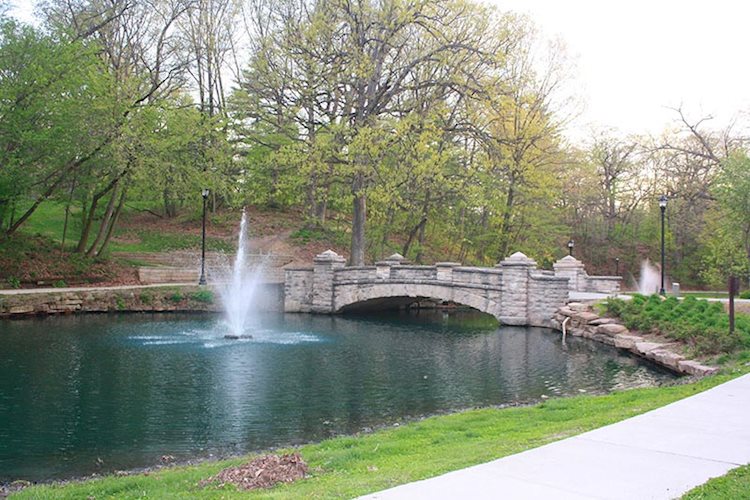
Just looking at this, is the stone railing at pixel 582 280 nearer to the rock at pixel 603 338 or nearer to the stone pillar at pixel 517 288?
the stone pillar at pixel 517 288

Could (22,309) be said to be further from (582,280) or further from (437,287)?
(582,280)

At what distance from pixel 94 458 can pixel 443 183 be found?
69.3 ft

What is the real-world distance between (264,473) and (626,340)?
1358 centimetres

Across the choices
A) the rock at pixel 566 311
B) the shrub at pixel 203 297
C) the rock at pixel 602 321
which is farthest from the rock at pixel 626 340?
the shrub at pixel 203 297

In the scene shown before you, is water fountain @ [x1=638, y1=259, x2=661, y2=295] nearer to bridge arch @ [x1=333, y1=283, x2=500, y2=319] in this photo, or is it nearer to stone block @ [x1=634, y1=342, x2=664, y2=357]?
bridge arch @ [x1=333, y1=283, x2=500, y2=319]

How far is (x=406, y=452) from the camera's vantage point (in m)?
7.39

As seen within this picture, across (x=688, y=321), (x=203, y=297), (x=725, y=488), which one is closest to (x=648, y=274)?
(x=203, y=297)

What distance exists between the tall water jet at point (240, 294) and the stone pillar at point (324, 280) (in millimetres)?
2881

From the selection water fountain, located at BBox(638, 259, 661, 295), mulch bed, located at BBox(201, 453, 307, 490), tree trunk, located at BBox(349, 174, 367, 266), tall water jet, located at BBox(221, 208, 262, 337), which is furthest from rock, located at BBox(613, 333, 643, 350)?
water fountain, located at BBox(638, 259, 661, 295)

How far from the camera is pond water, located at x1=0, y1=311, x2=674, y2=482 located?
942 centimetres

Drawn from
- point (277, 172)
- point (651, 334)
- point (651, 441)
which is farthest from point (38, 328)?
point (651, 441)

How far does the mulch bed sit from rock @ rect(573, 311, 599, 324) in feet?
50.4

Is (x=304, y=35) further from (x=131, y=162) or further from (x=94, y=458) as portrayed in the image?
(x=94, y=458)

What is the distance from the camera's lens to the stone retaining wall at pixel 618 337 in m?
13.7
